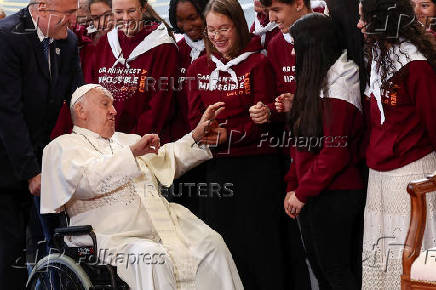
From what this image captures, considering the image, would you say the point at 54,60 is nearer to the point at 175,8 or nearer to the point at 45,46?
the point at 45,46

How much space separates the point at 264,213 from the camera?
4.38m

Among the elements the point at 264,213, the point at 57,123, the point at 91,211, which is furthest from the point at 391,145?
the point at 57,123

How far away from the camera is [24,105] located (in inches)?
167

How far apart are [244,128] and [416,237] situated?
1.30 m

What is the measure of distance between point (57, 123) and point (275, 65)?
123 centimetres

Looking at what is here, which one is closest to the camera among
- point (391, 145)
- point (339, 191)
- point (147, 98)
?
point (391, 145)

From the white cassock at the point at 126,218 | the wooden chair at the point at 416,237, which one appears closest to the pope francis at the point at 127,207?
the white cassock at the point at 126,218

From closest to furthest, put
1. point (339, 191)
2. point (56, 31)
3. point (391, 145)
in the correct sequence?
point (391, 145) → point (339, 191) → point (56, 31)

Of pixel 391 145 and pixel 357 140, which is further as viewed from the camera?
pixel 357 140

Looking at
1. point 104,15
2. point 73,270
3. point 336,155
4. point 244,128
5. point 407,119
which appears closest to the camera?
point 407,119

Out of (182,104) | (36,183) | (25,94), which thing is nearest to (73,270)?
(36,183)

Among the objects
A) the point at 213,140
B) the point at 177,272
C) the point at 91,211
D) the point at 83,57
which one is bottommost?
the point at 177,272

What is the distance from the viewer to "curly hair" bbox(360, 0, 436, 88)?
3590mm

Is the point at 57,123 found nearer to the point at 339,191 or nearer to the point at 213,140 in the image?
the point at 213,140
